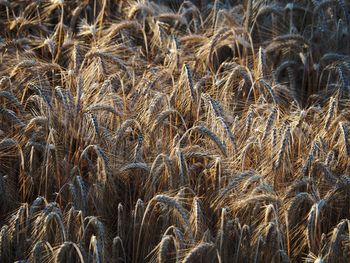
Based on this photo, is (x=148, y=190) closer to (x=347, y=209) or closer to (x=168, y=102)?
(x=168, y=102)

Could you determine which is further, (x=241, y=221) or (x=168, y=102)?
(x=168, y=102)

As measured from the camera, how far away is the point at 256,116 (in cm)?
485

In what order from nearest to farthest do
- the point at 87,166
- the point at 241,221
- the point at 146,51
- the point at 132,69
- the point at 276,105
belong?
the point at 241,221 → the point at 87,166 → the point at 276,105 → the point at 132,69 → the point at 146,51

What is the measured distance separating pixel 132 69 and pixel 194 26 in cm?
87

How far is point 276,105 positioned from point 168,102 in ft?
2.18

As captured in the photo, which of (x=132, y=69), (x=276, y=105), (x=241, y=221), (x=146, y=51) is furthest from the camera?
(x=146, y=51)

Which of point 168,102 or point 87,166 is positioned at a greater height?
point 168,102

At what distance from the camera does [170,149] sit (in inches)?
178

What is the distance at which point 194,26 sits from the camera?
594 cm

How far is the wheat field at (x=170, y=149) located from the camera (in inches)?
158

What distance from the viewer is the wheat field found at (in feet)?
13.2

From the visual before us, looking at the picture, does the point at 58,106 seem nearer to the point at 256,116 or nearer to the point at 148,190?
the point at 148,190

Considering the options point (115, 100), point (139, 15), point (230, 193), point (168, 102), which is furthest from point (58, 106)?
point (139, 15)

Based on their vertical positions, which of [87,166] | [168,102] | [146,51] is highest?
[146,51]
